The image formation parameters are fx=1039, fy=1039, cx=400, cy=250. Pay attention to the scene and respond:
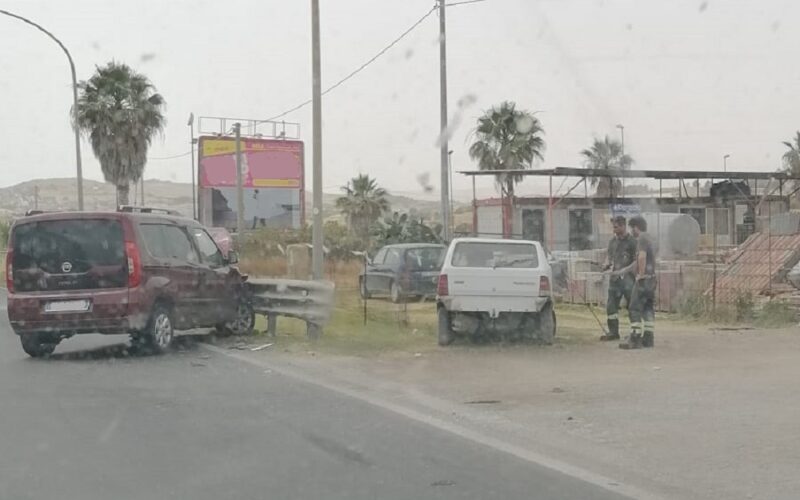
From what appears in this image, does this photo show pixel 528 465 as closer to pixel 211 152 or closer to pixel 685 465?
pixel 685 465

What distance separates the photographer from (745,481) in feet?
22.7

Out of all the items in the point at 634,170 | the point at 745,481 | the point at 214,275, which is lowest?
the point at 745,481

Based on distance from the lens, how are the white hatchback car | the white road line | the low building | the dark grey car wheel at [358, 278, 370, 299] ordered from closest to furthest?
the white road line
the white hatchback car
the dark grey car wheel at [358, 278, 370, 299]
the low building

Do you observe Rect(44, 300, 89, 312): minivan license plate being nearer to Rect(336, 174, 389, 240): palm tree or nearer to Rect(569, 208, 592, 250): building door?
Rect(569, 208, 592, 250): building door

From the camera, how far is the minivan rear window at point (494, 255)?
14406mm

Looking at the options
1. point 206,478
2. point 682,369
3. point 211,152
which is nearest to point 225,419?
point 206,478

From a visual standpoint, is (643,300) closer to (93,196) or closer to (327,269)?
(327,269)

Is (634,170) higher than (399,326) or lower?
higher

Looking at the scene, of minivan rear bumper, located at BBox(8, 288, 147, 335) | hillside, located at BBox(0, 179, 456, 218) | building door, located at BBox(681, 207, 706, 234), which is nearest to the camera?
minivan rear bumper, located at BBox(8, 288, 147, 335)

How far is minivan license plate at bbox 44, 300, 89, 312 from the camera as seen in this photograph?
43.6 feet

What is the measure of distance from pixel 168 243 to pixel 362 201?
47545mm

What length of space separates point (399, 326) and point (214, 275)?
12.2 ft

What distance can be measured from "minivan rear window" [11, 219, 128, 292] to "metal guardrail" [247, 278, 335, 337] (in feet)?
9.35

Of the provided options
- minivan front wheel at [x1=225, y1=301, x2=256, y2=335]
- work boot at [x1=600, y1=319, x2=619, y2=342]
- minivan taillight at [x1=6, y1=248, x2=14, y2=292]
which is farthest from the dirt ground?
minivan taillight at [x1=6, y1=248, x2=14, y2=292]
